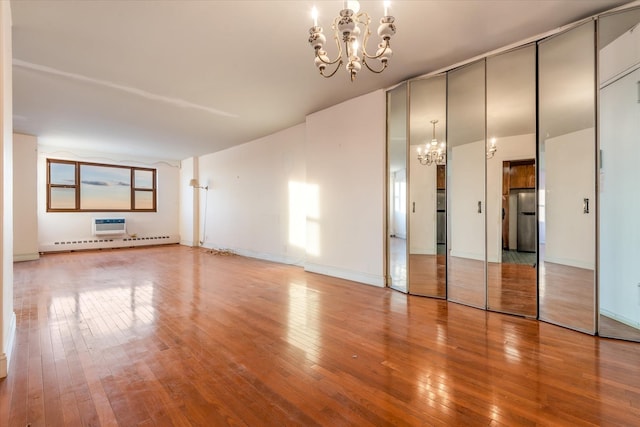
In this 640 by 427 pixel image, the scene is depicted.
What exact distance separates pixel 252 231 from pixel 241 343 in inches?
202

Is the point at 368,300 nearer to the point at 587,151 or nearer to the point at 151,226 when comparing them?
the point at 587,151

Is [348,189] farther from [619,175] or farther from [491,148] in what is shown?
[619,175]

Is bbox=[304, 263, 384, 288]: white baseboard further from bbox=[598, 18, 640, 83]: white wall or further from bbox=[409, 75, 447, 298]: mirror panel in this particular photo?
bbox=[598, 18, 640, 83]: white wall

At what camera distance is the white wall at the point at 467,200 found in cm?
356

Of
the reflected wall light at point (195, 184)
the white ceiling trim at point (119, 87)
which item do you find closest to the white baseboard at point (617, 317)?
the white ceiling trim at point (119, 87)

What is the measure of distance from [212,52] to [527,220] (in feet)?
13.3

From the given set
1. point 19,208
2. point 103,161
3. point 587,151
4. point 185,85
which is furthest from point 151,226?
point 587,151

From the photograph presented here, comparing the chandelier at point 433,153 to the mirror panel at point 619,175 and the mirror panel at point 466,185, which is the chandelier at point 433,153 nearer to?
the mirror panel at point 466,185

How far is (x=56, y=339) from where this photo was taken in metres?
2.60

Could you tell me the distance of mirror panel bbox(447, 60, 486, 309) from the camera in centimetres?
352

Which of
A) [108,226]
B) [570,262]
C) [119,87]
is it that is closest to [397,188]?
[570,262]

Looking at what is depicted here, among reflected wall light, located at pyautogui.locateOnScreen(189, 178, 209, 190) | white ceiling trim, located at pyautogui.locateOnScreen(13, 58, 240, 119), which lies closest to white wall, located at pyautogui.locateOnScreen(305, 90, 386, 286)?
white ceiling trim, located at pyautogui.locateOnScreen(13, 58, 240, 119)

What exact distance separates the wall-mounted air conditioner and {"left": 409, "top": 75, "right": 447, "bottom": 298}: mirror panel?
8863 millimetres

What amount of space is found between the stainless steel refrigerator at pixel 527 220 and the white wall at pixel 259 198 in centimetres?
385
